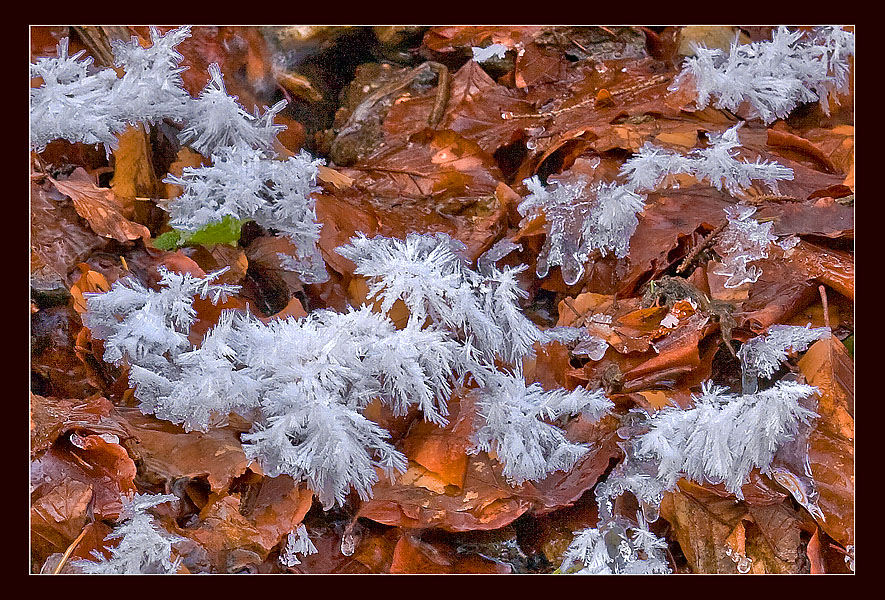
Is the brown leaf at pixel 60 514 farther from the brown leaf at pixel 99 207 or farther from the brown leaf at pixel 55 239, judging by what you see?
the brown leaf at pixel 99 207

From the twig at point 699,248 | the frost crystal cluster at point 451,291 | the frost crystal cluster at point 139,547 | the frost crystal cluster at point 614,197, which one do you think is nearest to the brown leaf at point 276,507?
the frost crystal cluster at point 139,547

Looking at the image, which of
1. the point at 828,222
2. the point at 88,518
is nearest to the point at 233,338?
the point at 88,518

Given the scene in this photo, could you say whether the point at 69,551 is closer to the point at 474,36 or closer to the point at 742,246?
→ the point at 474,36

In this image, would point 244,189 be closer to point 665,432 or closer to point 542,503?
point 542,503

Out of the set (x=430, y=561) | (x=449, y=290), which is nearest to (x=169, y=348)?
(x=449, y=290)

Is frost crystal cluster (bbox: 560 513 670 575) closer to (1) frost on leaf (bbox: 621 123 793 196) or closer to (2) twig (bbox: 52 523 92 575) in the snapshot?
Result: (1) frost on leaf (bbox: 621 123 793 196)

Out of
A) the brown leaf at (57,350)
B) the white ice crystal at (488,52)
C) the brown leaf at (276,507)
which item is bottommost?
the brown leaf at (276,507)

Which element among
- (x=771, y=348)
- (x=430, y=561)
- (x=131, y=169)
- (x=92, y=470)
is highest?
(x=131, y=169)
